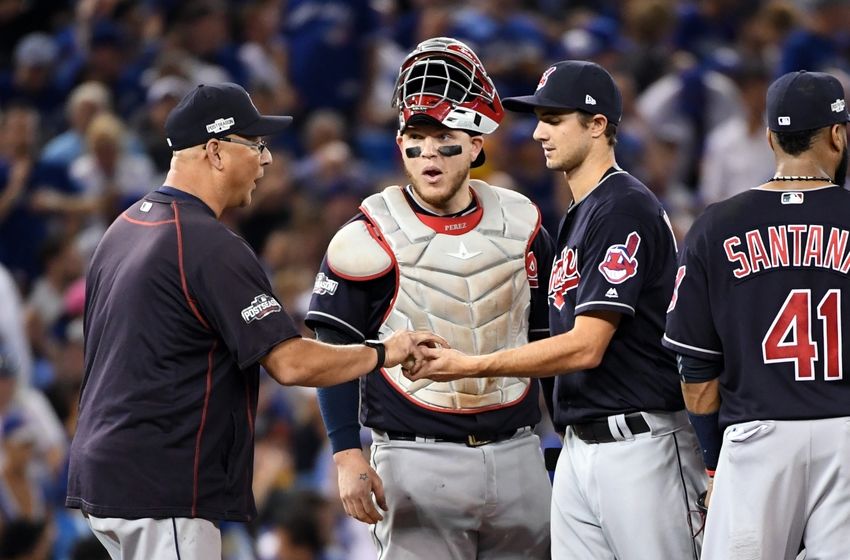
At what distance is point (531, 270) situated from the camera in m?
5.15

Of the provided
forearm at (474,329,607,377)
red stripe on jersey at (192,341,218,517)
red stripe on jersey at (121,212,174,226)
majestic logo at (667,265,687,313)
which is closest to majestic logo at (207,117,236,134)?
red stripe on jersey at (121,212,174,226)

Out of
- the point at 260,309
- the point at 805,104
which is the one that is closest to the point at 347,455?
the point at 260,309

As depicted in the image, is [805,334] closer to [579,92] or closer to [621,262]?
[621,262]

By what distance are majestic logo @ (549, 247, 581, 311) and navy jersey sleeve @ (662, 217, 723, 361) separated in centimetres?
43

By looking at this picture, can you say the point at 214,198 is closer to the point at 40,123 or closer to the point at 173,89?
the point at 173,89

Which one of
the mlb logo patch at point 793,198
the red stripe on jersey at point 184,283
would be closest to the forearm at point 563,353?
the mlb logo patch at point 793,198

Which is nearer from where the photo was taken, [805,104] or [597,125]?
[805,104]

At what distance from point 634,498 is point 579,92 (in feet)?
4.47

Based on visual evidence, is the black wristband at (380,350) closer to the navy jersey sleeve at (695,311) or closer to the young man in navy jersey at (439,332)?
the young man in navy jersey at (439,332)

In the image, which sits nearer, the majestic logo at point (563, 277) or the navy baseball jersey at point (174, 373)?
the navy baseball jersey at point (174, 373)

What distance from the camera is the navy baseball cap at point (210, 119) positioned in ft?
15.3

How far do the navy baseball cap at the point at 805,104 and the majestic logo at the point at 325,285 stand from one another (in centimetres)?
154

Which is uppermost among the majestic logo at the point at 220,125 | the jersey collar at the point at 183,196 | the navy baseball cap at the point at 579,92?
the navy baseball cap at the point at 579,92

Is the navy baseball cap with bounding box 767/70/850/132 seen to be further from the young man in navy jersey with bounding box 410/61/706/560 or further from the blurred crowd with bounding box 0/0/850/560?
the blurred crowd with bounding box 0/0/850/560
